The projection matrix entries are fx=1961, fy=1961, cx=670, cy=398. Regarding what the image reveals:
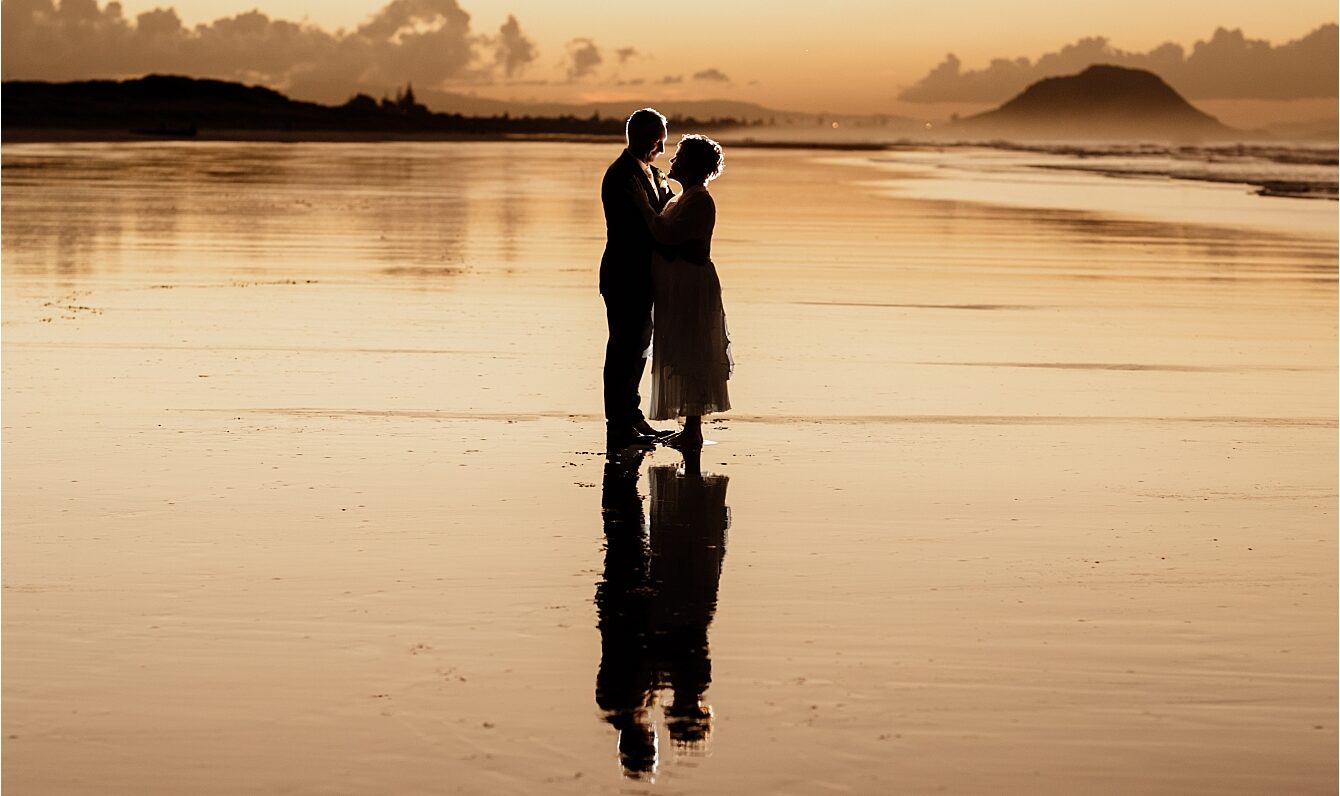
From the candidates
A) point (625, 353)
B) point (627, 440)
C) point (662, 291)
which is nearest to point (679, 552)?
point (627, 440)

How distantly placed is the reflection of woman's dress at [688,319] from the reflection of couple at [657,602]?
64cm

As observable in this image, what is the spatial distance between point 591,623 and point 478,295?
12315 millimetres

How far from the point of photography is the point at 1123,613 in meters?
6.49

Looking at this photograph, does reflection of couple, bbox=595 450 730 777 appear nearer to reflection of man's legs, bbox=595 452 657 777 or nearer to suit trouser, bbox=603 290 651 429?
reflection of man's legs, bbox=595 452 657 777

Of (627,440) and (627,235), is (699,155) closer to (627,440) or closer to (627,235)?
(627,235)

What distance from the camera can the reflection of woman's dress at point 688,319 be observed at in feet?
33.2

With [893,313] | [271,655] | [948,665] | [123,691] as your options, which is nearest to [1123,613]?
[948,665]

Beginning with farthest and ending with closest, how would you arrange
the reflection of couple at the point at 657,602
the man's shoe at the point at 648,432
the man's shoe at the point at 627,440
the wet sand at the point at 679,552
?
the man's shoe at the point at 648,432
the man's shoe at the point at 627,440
the reflection of couple at the point at 657,602
the wet sand at the point at 679,552

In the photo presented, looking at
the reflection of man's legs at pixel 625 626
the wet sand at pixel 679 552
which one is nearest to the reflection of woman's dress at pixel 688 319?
the wet sand at pixel 679 552

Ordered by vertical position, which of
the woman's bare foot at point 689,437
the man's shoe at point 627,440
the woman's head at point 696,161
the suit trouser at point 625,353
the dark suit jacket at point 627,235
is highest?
the woman's head at point 696,161

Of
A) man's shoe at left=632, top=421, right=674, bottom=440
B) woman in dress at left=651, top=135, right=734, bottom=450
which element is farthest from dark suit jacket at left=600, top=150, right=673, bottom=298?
man's shoe at left=632, top=421, right=674, bottom=440

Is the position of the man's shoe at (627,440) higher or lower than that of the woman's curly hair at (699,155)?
lower

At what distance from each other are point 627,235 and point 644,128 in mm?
571

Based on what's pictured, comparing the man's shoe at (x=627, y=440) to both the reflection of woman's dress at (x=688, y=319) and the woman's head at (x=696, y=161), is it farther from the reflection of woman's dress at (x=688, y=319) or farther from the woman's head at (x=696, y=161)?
the woman's head at (x=696, y=161)
